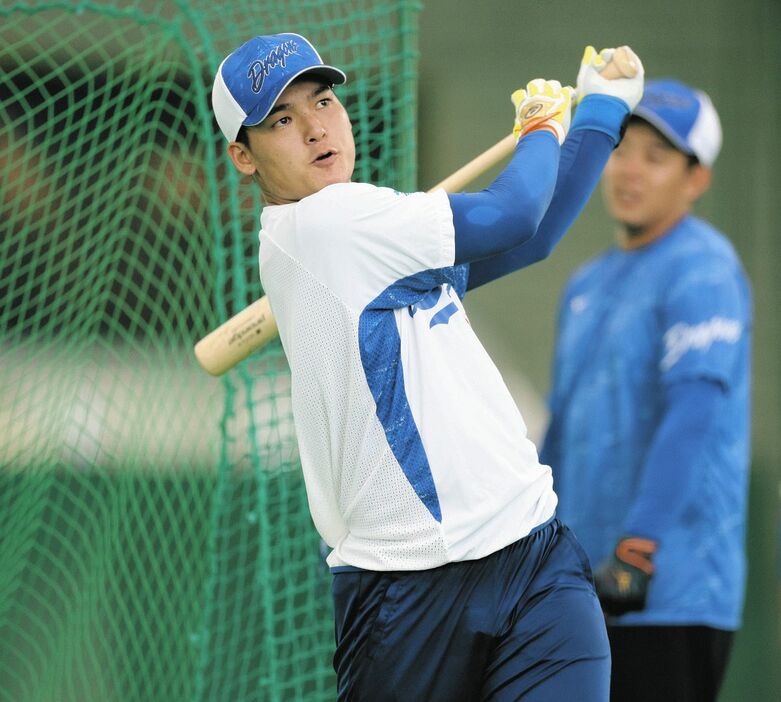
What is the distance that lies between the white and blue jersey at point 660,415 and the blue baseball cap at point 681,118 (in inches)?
9.9

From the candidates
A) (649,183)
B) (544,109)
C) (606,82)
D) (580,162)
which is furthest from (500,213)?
(649,183)

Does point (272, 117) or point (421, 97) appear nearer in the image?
point (272, 117)

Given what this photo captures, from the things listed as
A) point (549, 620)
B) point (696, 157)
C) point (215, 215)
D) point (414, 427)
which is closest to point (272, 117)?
point (414, 427)

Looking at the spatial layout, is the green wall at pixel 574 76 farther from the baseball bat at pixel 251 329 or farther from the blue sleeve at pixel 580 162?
the blue sleeve at pixel 580 162

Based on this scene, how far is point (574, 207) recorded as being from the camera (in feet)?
7.82

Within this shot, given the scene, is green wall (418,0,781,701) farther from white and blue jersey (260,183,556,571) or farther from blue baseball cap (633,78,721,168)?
white and blue jersey (260,183,556,571)

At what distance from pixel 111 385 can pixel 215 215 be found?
80 centimetres

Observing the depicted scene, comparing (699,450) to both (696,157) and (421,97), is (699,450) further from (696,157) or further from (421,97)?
(421,97)

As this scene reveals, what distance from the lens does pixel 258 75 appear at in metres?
2.13

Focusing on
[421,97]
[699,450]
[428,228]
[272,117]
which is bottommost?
[699,450]

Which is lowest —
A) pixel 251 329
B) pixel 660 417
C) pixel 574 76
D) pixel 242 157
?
pixel 660 417

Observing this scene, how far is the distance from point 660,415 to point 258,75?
1678 millimetres

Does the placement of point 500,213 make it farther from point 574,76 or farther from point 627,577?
point 574,76

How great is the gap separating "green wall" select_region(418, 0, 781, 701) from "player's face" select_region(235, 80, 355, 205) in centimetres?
242
